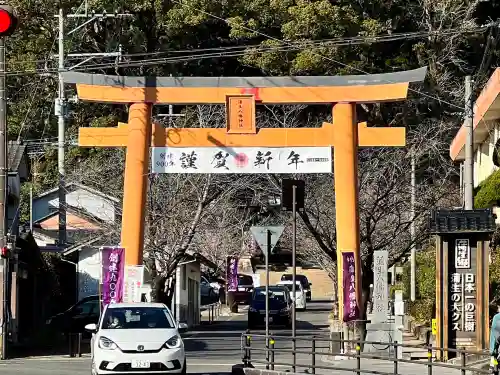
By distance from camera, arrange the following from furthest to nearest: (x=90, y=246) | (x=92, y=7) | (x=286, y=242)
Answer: (x=286, y=242) → (x=92, y=7) → (x=90, y=246)

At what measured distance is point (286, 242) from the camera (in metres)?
54.5

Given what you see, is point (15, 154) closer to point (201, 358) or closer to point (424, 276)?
point (201, 358)

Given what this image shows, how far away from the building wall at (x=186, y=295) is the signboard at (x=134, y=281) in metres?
14.6

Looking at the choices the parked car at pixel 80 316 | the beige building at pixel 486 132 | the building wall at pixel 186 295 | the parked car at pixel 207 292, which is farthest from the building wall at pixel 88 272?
the parked car at pixel 207 292

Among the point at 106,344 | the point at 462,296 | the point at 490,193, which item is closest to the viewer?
the point at 106,344

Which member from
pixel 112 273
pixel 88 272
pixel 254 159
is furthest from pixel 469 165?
pixel 88 272

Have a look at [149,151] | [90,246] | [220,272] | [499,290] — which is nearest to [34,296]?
[90,246]

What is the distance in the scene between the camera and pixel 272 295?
47531 millimetres

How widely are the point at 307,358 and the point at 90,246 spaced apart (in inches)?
622

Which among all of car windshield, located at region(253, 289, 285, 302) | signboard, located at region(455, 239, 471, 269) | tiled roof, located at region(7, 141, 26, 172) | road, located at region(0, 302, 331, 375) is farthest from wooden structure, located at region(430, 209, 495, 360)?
car windshield, located at region(253, 289, 285, 302)

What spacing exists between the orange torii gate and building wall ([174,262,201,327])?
15.3 metres

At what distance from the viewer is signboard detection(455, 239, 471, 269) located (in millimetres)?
22828

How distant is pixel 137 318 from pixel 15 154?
22.0 m

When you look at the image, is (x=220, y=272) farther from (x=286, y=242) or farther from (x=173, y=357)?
(x=173, y=357)
